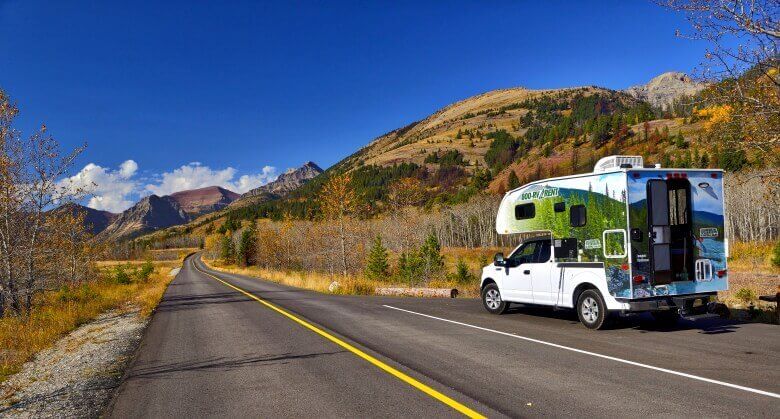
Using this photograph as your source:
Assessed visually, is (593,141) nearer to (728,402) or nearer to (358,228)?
(358,228)

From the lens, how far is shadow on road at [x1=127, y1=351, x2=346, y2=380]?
7578mm

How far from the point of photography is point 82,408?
235 inches

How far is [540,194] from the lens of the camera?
38.1ft

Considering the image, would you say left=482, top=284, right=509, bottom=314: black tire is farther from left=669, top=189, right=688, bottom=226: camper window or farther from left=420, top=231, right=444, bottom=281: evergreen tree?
A: left=420, top=231, right=444, bottom=281: evergreen tree

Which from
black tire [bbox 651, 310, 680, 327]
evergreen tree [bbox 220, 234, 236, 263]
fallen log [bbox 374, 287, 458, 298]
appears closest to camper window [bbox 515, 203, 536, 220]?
black tire [bbox 651, 310, 680, 327]

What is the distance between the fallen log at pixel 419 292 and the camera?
64.0 feet

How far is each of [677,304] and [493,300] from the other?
4.76 meters

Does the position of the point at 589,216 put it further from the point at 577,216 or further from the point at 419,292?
the point at 419,292

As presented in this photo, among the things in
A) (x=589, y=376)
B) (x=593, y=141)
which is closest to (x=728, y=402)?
(x=589, y=376)

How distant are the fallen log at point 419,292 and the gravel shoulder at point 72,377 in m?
11.0

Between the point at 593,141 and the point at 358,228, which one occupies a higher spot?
the point at 593,141

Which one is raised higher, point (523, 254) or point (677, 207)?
point (677, 207)

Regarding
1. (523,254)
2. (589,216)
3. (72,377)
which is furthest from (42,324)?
Answer: (589,216)

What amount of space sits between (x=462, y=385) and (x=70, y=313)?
1585 centimetres
